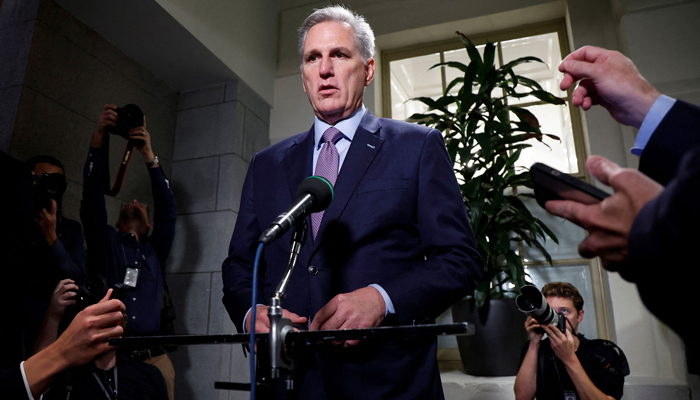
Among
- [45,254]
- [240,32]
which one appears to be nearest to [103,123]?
[45,254]

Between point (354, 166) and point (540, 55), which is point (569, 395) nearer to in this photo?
point (354, 166)

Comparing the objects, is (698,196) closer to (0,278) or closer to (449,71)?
(0,278)

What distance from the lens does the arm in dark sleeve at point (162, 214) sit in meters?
2.60

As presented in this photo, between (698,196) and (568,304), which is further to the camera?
(568,304)

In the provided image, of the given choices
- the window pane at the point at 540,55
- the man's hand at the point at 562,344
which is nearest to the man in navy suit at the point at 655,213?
the man's hand at the point at 562,344

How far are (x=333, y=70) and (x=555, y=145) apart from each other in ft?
8.06

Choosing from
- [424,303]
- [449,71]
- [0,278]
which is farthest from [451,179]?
[449,71]

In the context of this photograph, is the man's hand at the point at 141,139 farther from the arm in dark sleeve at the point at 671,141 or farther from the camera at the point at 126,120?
the arm in dark sleeve at the point at 671,141

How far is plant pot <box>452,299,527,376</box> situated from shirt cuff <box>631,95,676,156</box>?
6.00 ft

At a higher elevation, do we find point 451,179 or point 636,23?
point 636,23

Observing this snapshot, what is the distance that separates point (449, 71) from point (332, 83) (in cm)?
260

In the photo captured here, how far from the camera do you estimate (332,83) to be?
46.8 inches

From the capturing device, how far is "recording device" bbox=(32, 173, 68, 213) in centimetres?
194

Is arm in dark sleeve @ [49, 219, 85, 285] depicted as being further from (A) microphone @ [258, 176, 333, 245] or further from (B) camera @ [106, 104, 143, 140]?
(A) microphone @ [258, 176, 333, 245]
